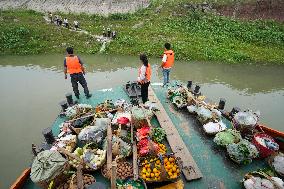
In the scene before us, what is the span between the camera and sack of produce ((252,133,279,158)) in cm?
639

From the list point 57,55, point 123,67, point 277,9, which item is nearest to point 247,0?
point 277,9

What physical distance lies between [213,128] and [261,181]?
1963 mm

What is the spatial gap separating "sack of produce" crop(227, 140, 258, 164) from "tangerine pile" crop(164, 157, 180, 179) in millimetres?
1484

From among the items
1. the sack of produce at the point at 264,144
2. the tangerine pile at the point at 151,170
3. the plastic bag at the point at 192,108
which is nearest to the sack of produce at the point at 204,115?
the plastic bag at the point at 192,108

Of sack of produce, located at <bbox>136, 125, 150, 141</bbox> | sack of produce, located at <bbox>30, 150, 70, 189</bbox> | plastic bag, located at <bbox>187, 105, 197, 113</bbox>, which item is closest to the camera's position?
sack of produce, located at <bbox>30, 150, 70, 189</bbox>

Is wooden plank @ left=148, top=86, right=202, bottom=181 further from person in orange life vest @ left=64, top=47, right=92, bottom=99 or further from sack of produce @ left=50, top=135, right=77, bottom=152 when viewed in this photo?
person in orange life vest @ left=64, top=47, right=92, bottom=99

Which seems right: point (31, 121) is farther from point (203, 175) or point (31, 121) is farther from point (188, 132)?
point (203, 175)

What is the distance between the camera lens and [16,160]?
8352mm

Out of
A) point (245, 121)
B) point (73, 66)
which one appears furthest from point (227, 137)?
point (73, 66)

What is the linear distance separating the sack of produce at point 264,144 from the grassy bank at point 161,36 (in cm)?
932

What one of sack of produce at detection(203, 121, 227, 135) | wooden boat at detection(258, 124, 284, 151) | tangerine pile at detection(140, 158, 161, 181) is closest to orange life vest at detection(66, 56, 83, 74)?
tangerine pile at detection(140, 158, 161, 181)

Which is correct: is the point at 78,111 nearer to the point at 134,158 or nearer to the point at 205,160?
the point at 134,158

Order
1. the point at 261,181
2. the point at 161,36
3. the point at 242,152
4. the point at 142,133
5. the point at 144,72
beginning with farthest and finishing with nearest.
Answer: the point at 161,36 → the point at 144,72 → the point at 142,133 → the point at 242,152 → the point at 261,181

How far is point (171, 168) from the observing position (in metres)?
5.76
